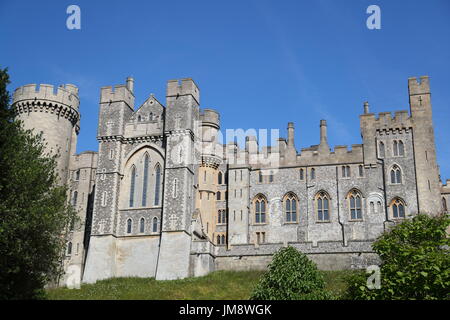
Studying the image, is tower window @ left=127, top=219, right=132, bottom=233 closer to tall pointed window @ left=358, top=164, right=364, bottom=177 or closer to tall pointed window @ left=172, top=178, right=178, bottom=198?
tall pointed window @ left=172, top=178, right=178, bottom=198

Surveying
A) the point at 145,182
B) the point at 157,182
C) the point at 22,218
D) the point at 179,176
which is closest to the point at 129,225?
the point at 145,182

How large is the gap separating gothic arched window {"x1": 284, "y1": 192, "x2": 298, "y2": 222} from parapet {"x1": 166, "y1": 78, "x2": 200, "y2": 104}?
11.4 metres

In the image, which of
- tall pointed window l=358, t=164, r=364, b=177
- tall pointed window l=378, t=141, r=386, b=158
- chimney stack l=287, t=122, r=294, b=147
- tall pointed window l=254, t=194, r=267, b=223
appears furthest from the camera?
chimney stack l=287, t=122, r=294, b=147

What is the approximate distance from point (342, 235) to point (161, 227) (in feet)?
47.7

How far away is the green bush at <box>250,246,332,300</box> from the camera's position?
32.7m

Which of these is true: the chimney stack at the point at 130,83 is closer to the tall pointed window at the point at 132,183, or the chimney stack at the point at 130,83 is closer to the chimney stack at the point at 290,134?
the tall pointed window at the point at 132,183

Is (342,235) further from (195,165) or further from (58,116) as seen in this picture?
(58,116)

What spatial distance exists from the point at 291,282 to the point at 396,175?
2220cm

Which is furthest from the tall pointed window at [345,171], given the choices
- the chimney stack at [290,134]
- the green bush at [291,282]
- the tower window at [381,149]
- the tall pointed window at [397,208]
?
the green bush at [291,282]

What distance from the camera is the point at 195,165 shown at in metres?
53.3

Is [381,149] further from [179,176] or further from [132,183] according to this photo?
[132,183]

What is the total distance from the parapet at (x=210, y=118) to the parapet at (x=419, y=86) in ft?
53.6

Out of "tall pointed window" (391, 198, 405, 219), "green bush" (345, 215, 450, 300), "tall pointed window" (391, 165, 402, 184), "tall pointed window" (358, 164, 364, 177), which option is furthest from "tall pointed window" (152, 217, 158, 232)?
"green bush" (345, 215, 450, 300)
